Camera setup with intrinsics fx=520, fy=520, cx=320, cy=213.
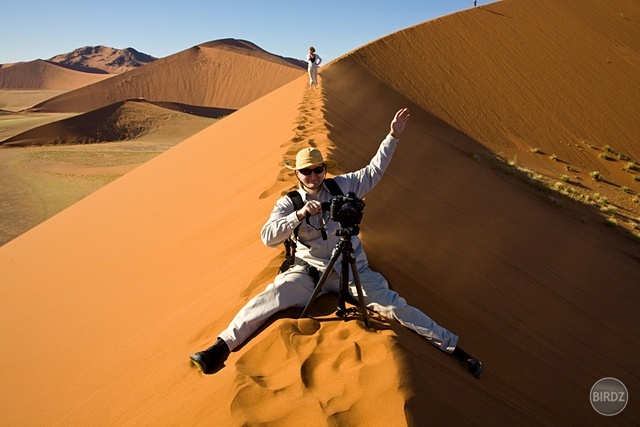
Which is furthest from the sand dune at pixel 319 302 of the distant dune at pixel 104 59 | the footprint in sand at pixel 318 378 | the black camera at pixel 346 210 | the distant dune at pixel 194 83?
the distant dune at pixel 104 59

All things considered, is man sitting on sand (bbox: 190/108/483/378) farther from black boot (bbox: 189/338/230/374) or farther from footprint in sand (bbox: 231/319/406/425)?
footprint in sand (bbox: 231/319/406/425)

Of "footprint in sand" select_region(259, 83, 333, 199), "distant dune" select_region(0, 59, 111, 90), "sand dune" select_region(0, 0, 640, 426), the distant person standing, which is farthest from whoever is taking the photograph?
"distant dune" select_region(0, 59, 111, 90)

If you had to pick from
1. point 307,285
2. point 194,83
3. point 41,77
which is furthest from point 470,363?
point 41,77

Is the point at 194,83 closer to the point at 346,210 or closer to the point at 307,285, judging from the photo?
the point at 307,285

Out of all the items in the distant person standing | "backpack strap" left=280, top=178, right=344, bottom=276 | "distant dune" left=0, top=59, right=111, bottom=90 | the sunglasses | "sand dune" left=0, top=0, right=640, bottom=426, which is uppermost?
"distant dune" left=0, top=59, right=111, bottom=90

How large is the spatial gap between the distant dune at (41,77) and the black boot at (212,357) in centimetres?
10290

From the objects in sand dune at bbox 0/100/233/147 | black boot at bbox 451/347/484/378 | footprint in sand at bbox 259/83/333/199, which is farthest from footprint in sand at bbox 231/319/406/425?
sand dune at bbox 0/100/233/147

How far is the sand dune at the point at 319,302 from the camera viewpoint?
2668 millimetres

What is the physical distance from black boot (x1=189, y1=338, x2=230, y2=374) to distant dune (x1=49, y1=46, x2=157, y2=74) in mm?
124176

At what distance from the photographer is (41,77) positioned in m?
96.9

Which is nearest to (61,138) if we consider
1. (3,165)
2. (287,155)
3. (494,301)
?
(3,165)

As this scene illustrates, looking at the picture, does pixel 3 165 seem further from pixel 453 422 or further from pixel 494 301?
pixel 453 422

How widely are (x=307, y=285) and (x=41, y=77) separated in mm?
110028

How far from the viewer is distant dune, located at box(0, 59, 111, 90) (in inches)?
3735
